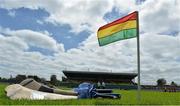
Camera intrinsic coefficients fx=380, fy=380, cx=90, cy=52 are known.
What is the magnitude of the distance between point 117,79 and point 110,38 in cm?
13024

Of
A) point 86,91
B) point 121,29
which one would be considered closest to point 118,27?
point 121,29

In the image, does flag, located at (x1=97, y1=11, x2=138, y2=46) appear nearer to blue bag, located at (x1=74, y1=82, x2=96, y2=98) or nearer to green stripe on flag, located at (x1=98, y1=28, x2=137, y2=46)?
green stripe on flag, located at (x1=98, y1=28, x2=137, y2=46)

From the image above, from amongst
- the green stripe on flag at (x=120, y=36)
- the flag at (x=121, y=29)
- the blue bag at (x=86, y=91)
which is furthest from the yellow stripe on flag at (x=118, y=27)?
the blue bag at (x=86, y=91)

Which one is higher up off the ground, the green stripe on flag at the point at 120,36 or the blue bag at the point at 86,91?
the green stripe on flag at the point at 120,36

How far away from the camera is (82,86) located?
26922 millimetres

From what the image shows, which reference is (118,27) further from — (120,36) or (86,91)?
(86,91)

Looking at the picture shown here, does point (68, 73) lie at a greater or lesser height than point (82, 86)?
greater

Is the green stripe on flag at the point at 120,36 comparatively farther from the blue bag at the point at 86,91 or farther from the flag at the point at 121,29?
the blue bag at the point at 86,91

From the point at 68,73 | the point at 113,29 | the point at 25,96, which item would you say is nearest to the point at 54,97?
the point at 25,96

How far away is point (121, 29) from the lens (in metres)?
19.5

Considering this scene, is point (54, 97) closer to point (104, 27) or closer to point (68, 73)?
point (104, 27)

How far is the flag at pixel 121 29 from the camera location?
1936cm

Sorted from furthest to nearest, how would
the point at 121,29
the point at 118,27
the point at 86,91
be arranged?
the point at 86,91 → the point at 118,27 → the point at 121,29

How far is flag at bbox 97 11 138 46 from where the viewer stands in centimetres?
1936
